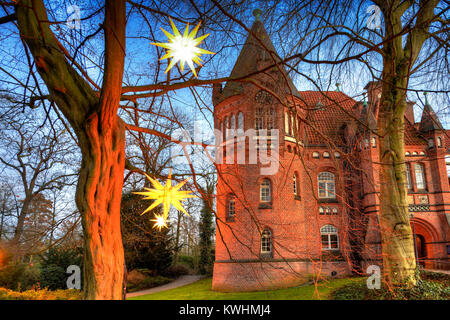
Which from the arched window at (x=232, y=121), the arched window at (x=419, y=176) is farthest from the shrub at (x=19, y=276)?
the arched window at (x=419, y=176)

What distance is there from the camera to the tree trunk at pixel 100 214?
2.35 m

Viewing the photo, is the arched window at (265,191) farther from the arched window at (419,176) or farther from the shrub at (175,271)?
the shrub at (175,271)

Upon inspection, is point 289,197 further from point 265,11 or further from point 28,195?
point 265,11

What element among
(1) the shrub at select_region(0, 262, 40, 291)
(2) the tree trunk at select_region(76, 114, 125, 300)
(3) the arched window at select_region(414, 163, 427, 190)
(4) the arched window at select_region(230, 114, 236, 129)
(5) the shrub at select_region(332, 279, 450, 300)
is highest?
(4) the arched window at select_region(230, 114, 236, 129)

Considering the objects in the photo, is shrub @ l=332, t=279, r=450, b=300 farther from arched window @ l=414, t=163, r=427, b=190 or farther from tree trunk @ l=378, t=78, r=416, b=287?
arched window @ l=414, t=163, r=427, b=190

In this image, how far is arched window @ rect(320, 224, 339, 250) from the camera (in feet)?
58.7

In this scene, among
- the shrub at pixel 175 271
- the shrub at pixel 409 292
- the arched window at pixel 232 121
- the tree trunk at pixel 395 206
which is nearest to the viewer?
the shrub at pixel 409 292

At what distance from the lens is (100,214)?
242 centimetres

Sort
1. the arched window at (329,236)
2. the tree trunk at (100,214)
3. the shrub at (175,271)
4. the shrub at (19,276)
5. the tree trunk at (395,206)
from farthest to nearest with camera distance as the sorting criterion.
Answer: the shrub at (175,271), the arched window at (329,236), the shrub at (19,276), the tree trunk at (395,206), the tree trunk at (100,214)

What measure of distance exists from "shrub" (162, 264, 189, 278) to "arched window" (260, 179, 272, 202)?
10713mm

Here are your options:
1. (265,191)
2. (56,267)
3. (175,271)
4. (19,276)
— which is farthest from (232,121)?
(175,271)

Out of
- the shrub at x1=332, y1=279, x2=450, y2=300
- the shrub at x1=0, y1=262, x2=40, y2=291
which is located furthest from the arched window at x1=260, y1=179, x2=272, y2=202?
the shrub at x1=0, y1=262, x2=40, y2=291

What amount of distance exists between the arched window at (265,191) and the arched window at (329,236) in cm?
421

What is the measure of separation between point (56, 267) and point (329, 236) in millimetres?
14335
